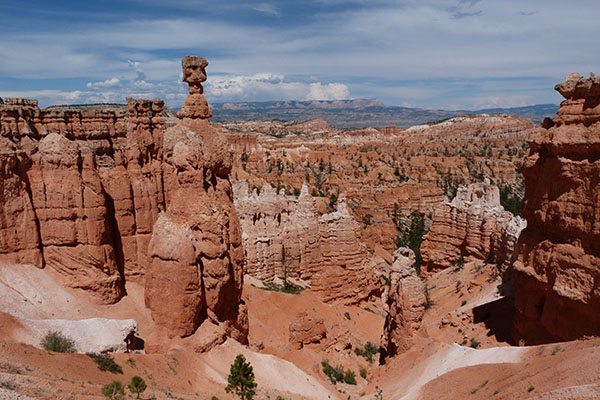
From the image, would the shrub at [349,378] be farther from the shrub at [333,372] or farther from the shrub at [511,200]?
the shrub at [511,200]

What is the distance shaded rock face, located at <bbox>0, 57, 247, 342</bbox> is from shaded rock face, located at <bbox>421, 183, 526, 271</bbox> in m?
18.4

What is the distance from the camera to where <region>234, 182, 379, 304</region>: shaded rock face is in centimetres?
3142

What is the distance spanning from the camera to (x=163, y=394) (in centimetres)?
1509

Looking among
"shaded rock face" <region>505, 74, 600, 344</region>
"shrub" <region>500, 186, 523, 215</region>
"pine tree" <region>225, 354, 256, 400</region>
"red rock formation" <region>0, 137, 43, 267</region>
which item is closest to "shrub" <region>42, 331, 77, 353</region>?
"red rock formation" <region>0, 137, 43, 267</region>

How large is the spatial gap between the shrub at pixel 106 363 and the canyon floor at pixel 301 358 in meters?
0.24

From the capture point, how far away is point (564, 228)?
61.1ft

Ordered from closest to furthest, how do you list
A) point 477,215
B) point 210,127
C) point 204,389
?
point 204,389 < point 210,127 < point 477,215

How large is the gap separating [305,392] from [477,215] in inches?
806

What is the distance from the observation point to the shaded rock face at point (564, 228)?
1748 cm

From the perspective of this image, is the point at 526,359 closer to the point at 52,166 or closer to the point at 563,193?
the point at 563,193

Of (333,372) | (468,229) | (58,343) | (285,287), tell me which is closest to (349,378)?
(333,372)

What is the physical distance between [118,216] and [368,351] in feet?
49.4

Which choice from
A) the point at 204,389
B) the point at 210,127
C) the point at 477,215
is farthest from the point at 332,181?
the point at 204,389

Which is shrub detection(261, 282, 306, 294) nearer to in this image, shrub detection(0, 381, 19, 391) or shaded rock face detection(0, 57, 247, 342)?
shaded rock face detection(0, 57, 247, 342)
